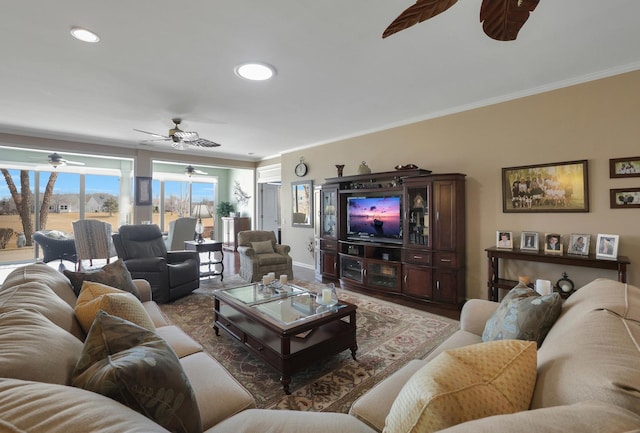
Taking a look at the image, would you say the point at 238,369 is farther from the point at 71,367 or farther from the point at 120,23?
the point at 120,23

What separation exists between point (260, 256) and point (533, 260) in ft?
12.2

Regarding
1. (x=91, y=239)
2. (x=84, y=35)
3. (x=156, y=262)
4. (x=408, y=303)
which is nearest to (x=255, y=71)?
(x=84, y=35)

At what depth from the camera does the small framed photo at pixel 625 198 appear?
2803 millimetres

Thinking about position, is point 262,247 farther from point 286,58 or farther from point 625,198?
point 625,198

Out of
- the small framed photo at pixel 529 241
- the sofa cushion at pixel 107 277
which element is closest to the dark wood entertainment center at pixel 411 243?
the small framed photo at pixel 529 241

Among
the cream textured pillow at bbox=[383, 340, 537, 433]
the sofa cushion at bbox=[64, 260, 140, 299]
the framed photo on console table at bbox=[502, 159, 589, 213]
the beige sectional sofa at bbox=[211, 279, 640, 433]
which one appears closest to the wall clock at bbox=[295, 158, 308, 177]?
the framed photo on console table at bbox=[502, 159, 589, 213]

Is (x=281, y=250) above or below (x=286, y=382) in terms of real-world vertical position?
above

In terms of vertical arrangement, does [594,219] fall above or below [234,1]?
below

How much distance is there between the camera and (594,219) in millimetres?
3025

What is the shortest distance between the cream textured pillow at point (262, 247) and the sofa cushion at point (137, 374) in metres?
3.83

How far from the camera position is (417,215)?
4.08 meters

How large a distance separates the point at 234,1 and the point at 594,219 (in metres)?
3.91

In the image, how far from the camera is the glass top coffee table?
2078 millimetres

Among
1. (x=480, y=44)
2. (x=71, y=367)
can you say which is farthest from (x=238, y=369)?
(x=480, y=44)
